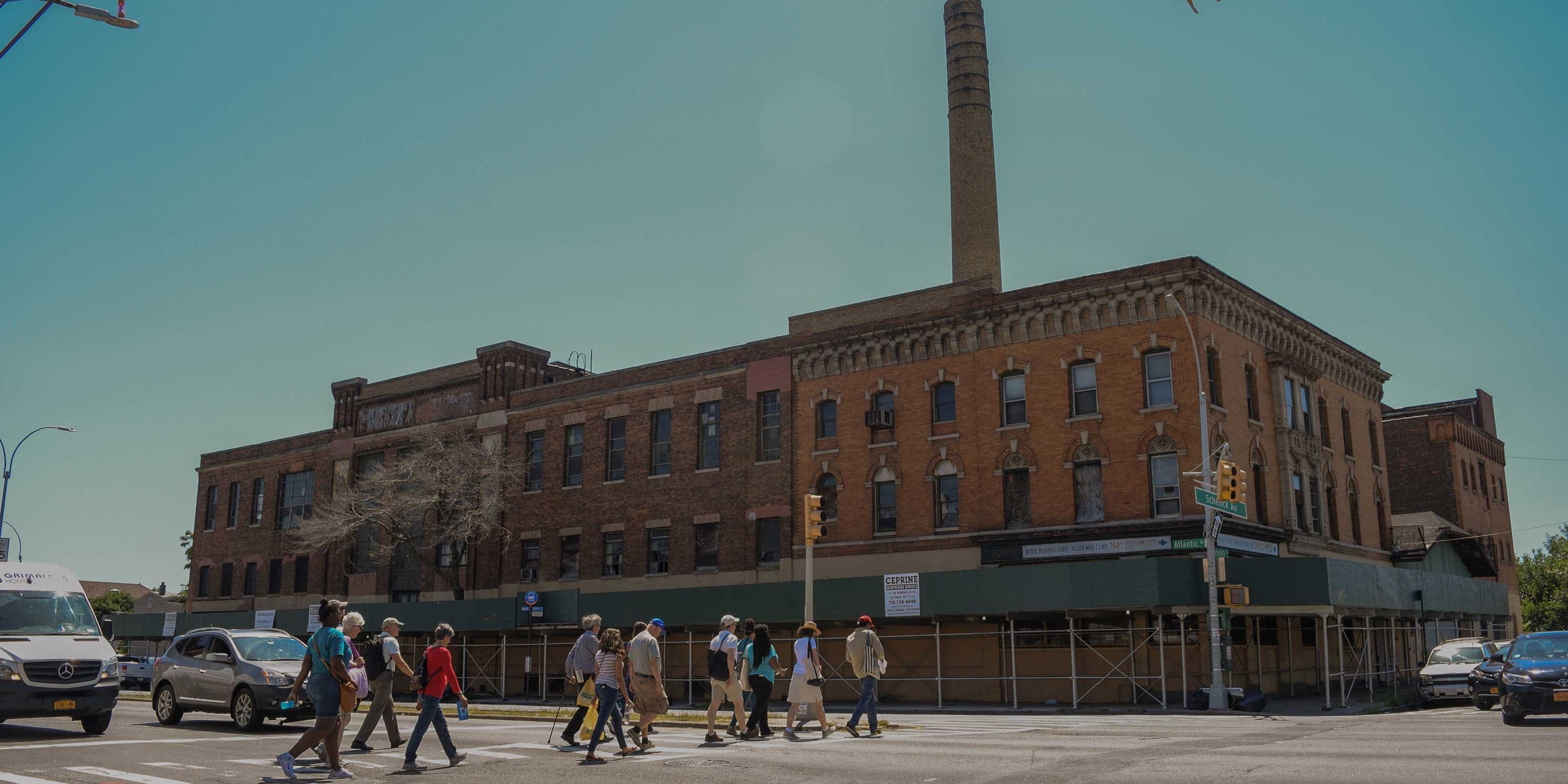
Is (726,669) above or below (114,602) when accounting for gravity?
below

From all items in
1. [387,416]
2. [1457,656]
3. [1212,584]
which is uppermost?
[387,416]

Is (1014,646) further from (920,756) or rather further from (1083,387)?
(920,756)

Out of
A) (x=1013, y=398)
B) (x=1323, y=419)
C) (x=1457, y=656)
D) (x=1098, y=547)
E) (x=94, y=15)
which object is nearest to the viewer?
(x=94, y=15)

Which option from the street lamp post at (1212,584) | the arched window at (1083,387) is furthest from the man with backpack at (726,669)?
the arched window at (1083,387)

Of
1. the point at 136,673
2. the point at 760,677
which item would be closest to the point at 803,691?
the point at 760,677

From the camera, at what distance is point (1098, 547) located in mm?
31562

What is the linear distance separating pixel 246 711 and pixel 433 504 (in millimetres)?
23715

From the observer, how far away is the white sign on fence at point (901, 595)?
3064cm

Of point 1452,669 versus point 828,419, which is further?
point 828,419

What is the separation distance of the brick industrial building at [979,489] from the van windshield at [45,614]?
17529 mm

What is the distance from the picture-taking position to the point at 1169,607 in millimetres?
28016

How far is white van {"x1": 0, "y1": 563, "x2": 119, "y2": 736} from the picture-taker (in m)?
17.0

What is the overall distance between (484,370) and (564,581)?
9364 millimetres

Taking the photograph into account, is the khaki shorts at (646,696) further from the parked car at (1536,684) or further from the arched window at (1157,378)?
the arched window at (1157,378)
